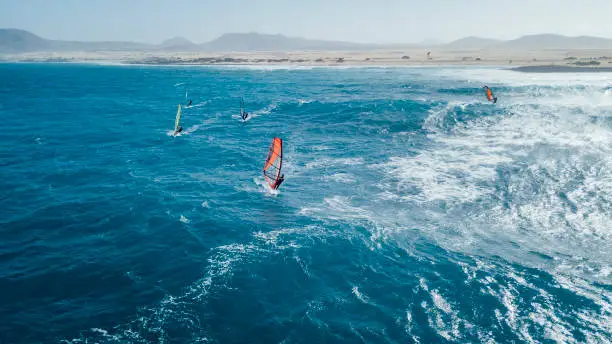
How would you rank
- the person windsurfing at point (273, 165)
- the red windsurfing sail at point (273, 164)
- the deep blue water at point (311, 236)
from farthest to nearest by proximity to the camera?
the red windsurfing sail at point (273, 164) < the person windsurfing at point (273, 165) < the deep blue water at point (311, 236)

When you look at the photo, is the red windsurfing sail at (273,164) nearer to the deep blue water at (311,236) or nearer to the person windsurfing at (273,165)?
the person windsurfing at (273,165)

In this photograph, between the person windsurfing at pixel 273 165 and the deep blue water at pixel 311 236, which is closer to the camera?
the deep blue water at pixel 311 236

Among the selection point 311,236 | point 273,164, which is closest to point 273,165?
point 273,164

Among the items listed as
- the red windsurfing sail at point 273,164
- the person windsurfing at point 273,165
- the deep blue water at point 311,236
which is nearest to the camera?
the deep blue water at point 311,236

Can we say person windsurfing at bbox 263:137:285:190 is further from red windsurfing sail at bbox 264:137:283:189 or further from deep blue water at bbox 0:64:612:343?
deep blue water at bbox 0:64:612:343

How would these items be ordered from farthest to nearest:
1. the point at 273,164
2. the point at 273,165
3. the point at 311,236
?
the point at 273,164 → the point at 273,165 → the point at 311,236

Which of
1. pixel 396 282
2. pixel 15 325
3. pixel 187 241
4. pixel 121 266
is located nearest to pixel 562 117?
pixel 396 282

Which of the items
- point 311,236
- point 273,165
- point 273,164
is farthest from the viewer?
point 273,164

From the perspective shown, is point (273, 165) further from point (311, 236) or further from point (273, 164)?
point (311, 236)

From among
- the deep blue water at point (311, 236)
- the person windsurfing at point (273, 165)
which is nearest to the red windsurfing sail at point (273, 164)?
the person windsurfing at point (273, 165)
